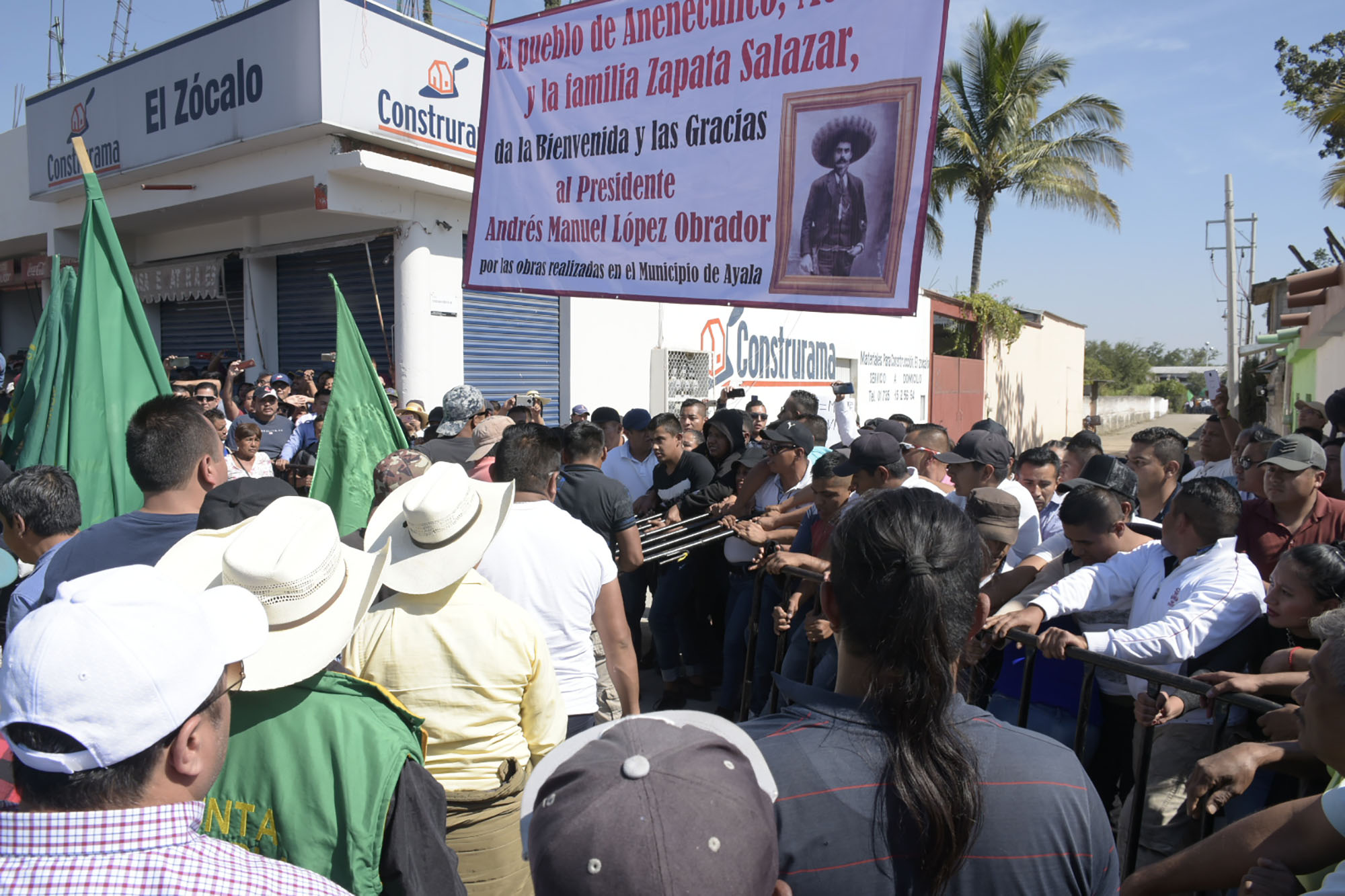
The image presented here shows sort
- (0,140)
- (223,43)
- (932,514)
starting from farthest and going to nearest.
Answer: (0,140) → (223,43) → (932,514)

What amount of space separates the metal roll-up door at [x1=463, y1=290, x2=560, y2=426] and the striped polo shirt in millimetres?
8661

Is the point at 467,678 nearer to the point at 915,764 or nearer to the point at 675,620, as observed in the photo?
the point at 915,764

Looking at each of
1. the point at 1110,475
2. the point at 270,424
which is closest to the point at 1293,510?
the point at 1110,475

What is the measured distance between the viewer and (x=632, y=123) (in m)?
4.90

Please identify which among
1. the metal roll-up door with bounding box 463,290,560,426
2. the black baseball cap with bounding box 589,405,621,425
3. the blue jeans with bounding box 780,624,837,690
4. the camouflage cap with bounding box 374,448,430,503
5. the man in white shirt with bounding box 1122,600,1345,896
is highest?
the metal roll-up door with bounding box 463,290,560,426

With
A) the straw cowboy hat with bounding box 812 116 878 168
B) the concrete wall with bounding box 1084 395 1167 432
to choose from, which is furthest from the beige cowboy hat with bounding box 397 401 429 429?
the concrete wall with bounding box 1084 395 1167 432

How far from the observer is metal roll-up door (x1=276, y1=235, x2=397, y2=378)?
31.5 ft

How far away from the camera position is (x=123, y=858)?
1116 mm

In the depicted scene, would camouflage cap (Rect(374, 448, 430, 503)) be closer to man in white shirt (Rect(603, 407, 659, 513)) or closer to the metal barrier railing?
the metal barrier railing

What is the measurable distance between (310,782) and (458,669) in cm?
60

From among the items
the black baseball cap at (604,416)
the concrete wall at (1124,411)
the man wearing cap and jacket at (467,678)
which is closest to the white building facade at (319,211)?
the black baseball cap at (604,416)

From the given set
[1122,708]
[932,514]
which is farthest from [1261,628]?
[932,514]

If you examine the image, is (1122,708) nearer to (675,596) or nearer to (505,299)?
(675,596)

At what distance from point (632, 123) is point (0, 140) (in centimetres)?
1326
